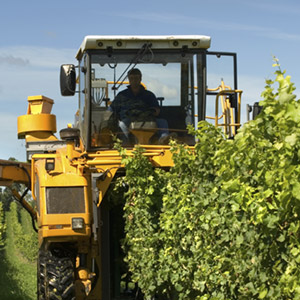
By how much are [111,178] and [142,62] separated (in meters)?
1.57

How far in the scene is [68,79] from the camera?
9.73m

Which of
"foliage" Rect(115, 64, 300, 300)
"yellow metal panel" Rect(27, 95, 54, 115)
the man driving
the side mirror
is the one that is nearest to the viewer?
"foliage" Rect(115, 64, 300, 300)

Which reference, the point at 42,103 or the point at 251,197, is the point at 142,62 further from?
the point at 251,197

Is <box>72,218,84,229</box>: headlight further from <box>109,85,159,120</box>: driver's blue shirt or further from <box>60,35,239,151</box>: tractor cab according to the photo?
<box>109,85,159,120</box>: driver's blue shirt

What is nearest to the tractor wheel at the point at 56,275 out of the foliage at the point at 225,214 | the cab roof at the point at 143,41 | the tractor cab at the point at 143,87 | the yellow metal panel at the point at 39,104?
the foliage at the point at 225,214

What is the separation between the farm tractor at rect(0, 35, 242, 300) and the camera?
30.2 ft

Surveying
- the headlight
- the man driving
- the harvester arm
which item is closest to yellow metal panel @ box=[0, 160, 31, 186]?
the harvester arm

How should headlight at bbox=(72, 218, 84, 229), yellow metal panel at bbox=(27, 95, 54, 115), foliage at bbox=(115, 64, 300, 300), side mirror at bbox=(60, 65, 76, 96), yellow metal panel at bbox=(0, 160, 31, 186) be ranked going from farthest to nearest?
yellow metal panel at bbox=(27, 95, 54, 115), yellow metal panel at bbox=(0, 160, 31, 186), side mirror at bbox=(60, 65, 76, 96), headlight at bbox=(72, 218, 84, 229), foliage at bbox=(115, 64, 300, 300)

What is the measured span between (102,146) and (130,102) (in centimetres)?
67

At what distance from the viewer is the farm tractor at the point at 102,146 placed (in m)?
9.20

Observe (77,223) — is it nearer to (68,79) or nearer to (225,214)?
(68,79)

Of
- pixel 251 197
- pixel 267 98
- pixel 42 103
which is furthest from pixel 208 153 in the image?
pixel 42 103

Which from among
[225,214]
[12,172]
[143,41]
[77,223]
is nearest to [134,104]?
[143,41]

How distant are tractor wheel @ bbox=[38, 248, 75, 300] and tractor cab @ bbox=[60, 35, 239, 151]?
4.46ft
